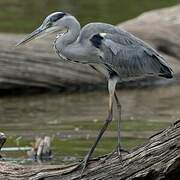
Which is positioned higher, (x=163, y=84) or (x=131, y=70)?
(x=131, y=70)

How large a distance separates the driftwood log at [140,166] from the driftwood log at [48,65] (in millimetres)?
5364

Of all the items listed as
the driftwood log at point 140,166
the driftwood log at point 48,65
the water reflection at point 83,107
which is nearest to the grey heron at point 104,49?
the driftwood log at point 140,166

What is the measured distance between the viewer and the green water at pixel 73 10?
50.9 feet

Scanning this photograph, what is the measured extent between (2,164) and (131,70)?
1.21 meters

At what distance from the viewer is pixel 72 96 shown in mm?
11703

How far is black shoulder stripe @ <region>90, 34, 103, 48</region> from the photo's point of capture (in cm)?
604

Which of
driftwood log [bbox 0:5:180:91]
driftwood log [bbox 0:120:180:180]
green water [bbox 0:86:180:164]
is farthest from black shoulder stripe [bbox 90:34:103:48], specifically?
driftwood log [bbox 0:5:180:91]

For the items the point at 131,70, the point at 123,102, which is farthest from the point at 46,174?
the point at 123,102

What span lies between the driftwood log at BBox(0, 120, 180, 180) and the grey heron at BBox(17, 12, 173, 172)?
0.36ft

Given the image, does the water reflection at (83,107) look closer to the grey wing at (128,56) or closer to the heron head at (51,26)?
the grey wing at (128,56)

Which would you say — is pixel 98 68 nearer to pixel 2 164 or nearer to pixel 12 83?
pixel 2 164

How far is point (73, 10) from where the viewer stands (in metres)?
17.1

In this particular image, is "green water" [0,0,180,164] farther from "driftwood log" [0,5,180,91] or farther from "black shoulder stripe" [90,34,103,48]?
"black shoulder stripe" [90,34,103,48]

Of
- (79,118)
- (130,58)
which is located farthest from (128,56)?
(79,118)
